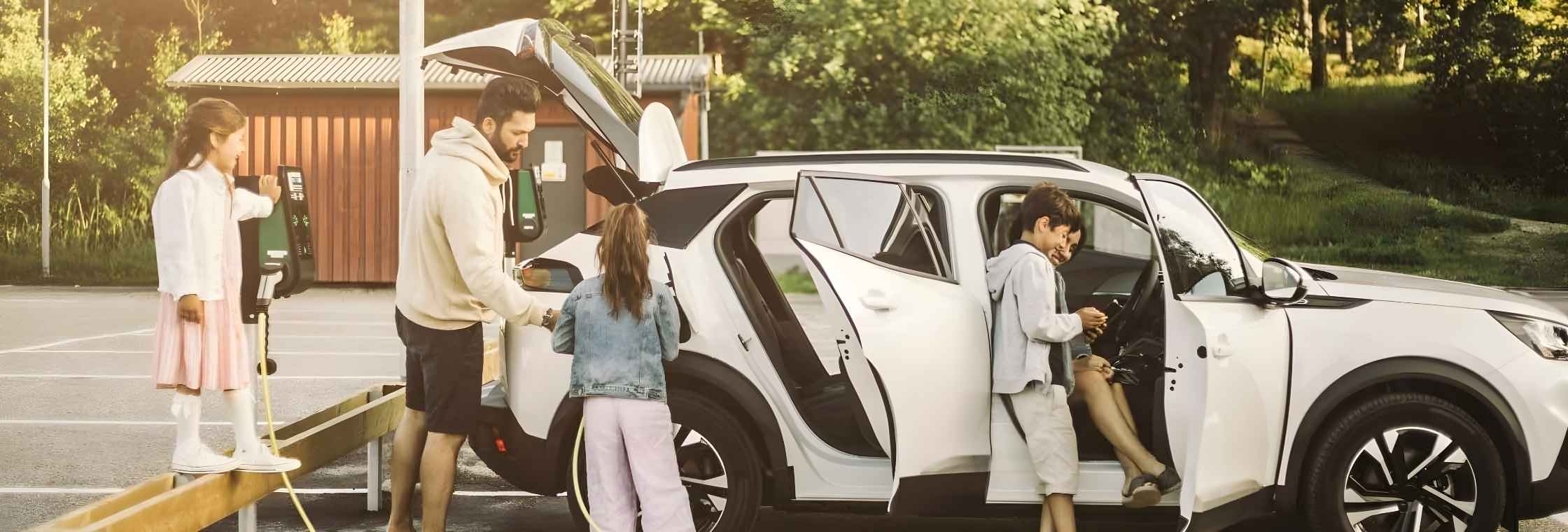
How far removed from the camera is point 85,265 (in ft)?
84.7

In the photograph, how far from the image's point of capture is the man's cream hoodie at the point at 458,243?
5148 mm

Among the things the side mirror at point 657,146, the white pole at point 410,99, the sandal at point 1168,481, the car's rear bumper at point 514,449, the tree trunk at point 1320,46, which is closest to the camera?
the sandal at point 1168,481

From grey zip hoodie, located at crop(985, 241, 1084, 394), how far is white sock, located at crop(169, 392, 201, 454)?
2.78 m

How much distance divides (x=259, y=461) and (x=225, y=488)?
199 millimetres

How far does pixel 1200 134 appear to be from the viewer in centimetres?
2983

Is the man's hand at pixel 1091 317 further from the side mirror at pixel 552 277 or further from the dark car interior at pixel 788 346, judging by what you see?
the side mirror at pixel 552 277

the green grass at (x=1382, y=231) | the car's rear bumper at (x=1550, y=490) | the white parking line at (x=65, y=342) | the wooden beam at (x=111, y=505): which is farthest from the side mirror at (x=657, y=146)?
the green grass at (x=1382, y=231)

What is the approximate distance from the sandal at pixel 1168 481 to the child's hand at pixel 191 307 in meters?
3.35

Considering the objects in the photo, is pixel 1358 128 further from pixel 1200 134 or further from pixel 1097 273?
pixel 1097 273

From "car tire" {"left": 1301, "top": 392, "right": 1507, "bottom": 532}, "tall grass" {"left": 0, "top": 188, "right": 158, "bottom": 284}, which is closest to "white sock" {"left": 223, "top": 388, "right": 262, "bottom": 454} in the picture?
"car tire" {"left": 1301, "top": 392, "right": 1507, "bottom": 532}

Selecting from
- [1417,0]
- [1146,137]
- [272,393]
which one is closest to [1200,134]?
[1146,137]

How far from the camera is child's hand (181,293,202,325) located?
197 inches

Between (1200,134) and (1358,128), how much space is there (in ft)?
10.3

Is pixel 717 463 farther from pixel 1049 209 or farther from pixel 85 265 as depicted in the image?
pixel 85 265
